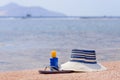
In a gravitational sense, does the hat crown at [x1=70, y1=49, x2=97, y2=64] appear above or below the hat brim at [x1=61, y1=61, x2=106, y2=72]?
above

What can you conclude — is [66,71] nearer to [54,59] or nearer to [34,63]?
[54,59]

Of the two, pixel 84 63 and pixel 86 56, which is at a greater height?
pixel 86 56

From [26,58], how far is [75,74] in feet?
27.3

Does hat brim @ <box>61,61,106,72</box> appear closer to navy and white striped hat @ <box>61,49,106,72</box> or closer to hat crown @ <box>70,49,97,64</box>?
navy and white striped hat @ <box>61,49,106,72</box>

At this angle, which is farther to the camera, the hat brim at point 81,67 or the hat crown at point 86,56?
the hat crown at point 86,56

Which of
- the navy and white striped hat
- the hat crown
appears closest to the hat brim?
the navy and white striped hat

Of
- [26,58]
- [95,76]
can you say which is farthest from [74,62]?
[26,58]

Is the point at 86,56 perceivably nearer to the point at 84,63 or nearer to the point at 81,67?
the point at 84,63

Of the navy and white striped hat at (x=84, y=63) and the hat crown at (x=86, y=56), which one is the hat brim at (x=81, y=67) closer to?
the navy and white striped hat at (x=84, y=63)

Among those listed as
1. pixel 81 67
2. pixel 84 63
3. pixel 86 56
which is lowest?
pixel 81 67

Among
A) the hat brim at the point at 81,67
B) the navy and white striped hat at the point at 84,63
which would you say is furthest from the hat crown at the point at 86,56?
the hat brim at the point at 81,67

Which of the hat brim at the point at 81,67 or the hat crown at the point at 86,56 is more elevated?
the hat crown at the point at 86,56

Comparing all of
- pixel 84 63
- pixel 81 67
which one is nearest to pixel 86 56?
pixel 84 63

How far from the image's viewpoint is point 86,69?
13031mm
